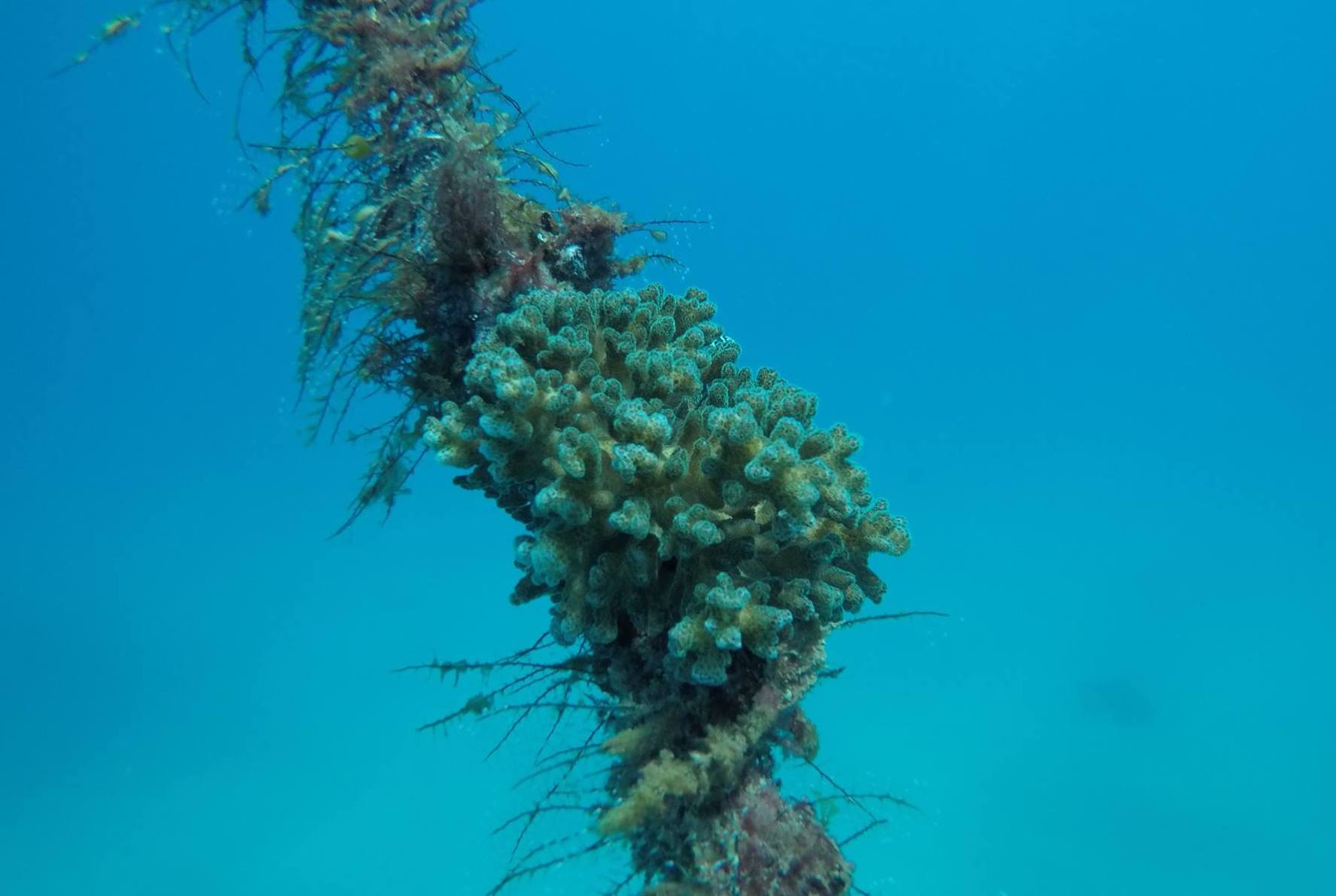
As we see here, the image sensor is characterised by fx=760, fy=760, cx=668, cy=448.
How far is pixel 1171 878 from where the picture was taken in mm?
27312

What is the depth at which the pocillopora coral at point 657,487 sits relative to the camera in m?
3.05

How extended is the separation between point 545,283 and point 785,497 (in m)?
2.16

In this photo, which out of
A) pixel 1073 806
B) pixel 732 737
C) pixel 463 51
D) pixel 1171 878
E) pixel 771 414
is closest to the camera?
pixel 732 737

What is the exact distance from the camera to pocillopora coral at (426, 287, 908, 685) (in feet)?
10.0

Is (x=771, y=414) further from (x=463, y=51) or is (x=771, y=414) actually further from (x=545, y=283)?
(x=463, y=51)

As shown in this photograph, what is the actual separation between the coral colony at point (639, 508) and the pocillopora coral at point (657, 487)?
0.03 feet

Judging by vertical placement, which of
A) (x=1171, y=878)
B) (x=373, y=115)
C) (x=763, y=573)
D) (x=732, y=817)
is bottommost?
(x=732, y=817)

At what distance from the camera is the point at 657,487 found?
10.8ft

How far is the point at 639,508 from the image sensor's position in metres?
3.03

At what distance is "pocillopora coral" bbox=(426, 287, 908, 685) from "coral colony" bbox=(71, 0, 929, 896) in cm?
1

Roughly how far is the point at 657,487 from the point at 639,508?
270 millimetres

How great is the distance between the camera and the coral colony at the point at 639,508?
9.93 feet

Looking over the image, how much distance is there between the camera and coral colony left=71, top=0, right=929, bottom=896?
3027 millimetres

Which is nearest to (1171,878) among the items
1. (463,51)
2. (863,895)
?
(863,895)
